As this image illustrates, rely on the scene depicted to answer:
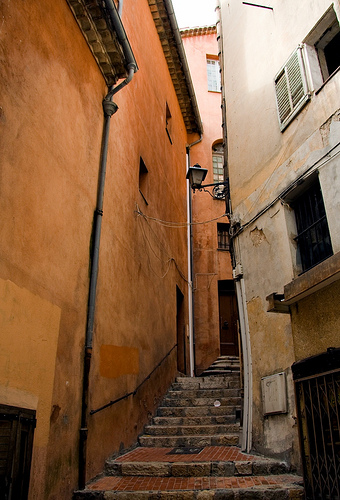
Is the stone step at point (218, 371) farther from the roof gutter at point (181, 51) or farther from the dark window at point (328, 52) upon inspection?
the roof gutter at point (181, 51)

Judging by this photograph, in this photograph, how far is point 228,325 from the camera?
13758mm

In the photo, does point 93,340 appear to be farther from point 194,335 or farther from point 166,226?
point 194,335

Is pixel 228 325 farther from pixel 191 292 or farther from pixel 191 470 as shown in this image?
pixel 191 470

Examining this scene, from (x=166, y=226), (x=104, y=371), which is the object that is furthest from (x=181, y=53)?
(x=104, y=371)

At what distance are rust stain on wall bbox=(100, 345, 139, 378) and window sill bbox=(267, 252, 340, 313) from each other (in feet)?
8.08

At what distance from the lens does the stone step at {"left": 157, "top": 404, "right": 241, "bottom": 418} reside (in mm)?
7700

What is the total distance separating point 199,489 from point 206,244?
33.0 feet

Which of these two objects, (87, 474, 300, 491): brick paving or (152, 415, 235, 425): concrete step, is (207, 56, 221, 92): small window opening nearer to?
(152, 415, 235, 425): concrete step

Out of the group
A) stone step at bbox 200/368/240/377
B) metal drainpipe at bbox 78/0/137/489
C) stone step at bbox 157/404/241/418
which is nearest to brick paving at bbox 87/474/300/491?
metal drainpipe at bbox 78/0/137/489

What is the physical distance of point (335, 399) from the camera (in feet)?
13.2

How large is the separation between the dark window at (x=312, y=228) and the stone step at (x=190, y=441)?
10.1 ft

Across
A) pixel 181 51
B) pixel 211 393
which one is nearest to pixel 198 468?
pixel 211 393

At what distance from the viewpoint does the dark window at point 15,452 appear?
350 centimetres

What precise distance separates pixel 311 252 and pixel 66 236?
3211 millimetres
